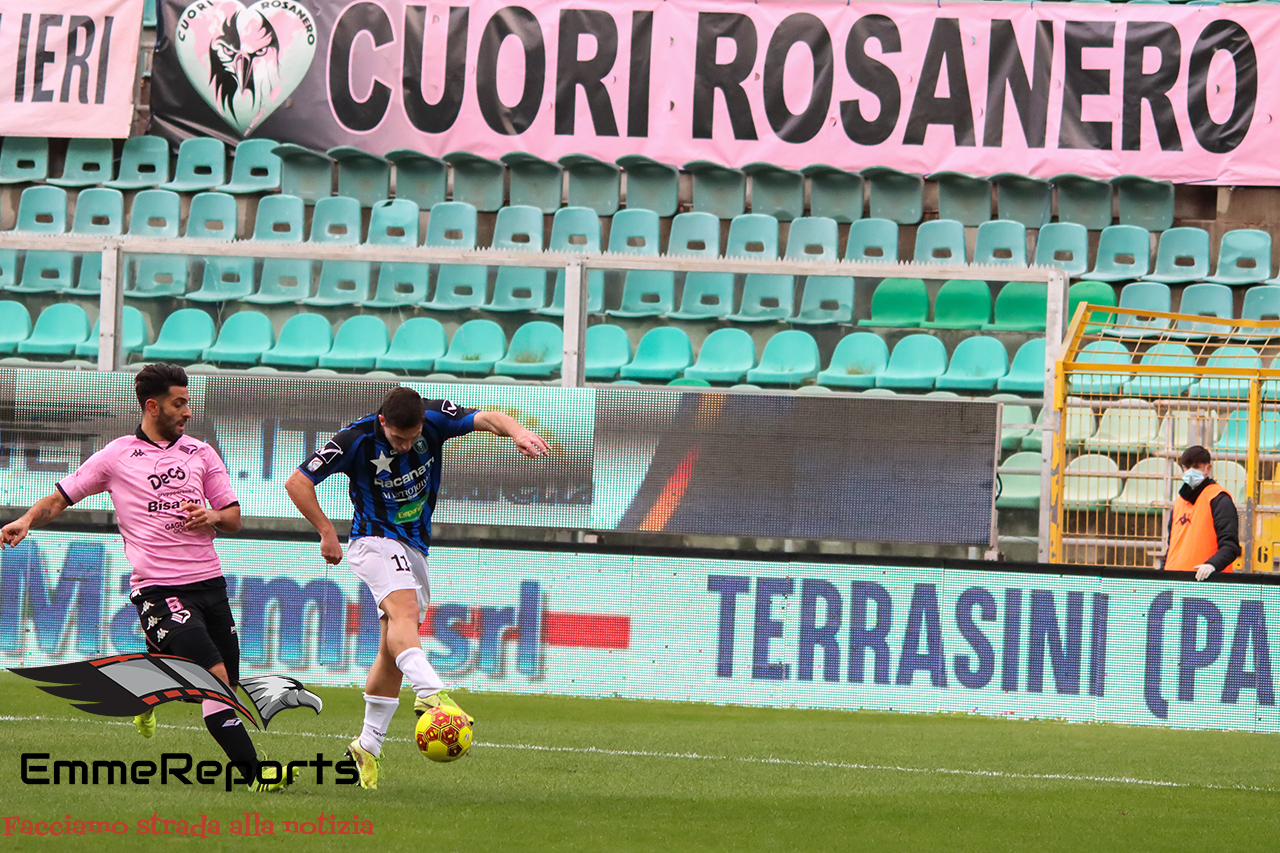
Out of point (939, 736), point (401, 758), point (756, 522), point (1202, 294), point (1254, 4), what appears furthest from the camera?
point (1254, 4)

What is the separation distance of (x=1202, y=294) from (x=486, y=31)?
299 inches

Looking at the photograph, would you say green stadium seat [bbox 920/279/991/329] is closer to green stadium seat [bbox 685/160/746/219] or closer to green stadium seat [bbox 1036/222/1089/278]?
green stadium seat [bbox 1036/222/1089/278]

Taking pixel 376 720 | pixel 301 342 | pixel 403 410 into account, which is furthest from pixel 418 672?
pixel 301 342

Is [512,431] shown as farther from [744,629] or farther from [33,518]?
[744,629]

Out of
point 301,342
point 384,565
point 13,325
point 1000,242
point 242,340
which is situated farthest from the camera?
point 1000,242

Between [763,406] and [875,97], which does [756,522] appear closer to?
[763,406]

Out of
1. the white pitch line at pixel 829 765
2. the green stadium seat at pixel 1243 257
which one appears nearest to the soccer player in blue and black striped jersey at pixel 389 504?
the white pitch line at pixel 829 765

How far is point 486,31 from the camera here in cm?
1650

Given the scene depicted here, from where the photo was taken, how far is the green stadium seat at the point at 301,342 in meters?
11.6

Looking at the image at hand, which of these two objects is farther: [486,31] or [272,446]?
[486,31]

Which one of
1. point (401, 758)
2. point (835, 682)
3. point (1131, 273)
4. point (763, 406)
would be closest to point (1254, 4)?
point (1131, 273)

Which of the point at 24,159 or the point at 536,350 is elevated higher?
the point at 24,159

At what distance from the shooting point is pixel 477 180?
53.3 feet

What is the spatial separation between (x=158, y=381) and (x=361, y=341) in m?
5.34
